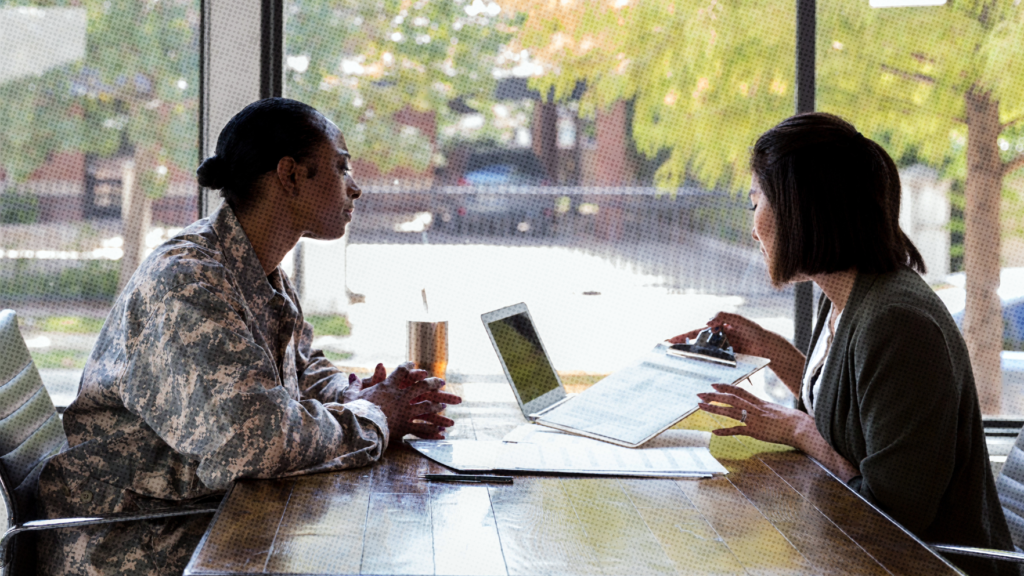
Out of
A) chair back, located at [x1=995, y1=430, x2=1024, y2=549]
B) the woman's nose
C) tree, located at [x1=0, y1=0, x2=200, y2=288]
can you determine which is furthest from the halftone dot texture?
chair back, located at [x1=995, y1=430, x2=1024, y2=549]

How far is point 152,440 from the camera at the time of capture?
1.59 meters

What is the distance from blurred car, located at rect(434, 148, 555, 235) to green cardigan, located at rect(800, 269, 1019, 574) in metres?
1.09

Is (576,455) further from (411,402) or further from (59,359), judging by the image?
(59,359)

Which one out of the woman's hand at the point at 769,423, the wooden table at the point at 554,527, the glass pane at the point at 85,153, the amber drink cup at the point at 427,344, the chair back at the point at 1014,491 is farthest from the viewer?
the glass pane at the point at 85,153

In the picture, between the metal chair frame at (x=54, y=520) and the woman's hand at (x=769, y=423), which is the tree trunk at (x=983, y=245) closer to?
the woman's hand at (x=769, y=423)

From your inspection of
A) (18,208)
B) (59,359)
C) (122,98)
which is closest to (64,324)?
(59,359)

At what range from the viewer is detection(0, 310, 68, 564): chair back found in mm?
1544

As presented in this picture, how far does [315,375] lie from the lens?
200cm

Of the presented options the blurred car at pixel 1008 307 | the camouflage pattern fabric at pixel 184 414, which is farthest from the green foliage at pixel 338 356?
the blurred car at pixel 1008 307

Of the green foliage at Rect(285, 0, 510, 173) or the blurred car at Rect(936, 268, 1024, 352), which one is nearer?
the green foliage at Rect(285, 0, 510, 173)

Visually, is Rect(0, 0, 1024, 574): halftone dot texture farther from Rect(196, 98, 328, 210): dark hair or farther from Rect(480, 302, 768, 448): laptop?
Rect(196, 98, 328, 210): dark hair

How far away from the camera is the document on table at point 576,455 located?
1521 mm

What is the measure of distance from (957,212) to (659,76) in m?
0.97

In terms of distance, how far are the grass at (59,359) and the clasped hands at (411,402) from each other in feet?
4.07
